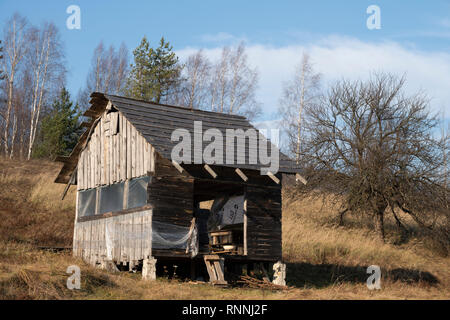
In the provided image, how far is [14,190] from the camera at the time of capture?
27500 mm

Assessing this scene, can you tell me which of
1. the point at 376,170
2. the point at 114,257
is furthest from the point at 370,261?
the point at 114,257

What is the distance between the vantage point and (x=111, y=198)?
19.0 meters

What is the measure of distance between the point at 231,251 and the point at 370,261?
8.94 meters

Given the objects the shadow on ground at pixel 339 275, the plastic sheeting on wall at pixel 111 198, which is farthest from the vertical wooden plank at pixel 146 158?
the shadow on ground at pixel 339 275

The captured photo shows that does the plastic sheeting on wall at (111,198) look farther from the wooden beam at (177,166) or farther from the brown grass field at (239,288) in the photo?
the wooden beam at (177,166)

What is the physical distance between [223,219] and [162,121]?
173 inches

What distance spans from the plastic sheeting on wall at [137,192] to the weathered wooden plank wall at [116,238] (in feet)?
1.09

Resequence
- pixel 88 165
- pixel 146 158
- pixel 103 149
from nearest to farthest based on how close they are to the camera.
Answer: pixel 146 158, pixel 103 149, pixel 88 165

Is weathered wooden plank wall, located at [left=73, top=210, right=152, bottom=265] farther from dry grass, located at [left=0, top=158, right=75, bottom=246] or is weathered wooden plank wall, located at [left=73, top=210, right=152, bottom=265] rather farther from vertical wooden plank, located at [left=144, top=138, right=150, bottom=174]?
dry grass, located at [left=0, top=158, right=75, bottom=246]

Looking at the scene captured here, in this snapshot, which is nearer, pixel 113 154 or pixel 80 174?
pixel 113 154

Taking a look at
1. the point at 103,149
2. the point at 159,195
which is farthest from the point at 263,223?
the point at 103,149

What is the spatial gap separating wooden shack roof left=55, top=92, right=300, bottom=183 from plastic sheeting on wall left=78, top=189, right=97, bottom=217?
A: 160 centimetres

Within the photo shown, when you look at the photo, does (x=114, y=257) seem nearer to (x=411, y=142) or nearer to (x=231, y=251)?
(x=231, y=251)

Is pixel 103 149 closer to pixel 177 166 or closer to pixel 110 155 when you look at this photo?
pixel 110 155
